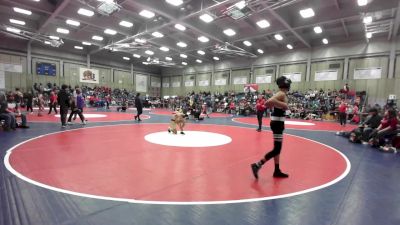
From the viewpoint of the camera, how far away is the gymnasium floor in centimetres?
254

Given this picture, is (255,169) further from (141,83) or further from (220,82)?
(141,83)

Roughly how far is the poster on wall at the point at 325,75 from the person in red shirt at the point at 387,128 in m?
16.3

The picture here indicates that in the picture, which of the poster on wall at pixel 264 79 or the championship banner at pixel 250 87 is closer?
the poster on wall at pixel 264 79

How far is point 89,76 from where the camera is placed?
97.7 ft

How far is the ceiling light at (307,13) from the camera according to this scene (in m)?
13.8

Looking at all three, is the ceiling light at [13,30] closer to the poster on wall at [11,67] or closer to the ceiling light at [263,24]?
the poster on wall at [11,67]

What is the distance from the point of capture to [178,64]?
34062 mm

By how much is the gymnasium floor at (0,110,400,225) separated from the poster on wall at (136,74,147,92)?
3116 centimetres

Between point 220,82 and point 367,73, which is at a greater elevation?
point 367,73

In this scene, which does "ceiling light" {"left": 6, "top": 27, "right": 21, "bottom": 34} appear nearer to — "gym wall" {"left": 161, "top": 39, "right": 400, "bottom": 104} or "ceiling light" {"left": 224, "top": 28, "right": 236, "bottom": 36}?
"ceiling light" {"left": 224, "top": 28, "right": 236, "bottom": 36}

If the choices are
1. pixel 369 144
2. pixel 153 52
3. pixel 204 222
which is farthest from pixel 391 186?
pixel 153 52

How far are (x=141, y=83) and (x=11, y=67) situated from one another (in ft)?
Result: 54.8

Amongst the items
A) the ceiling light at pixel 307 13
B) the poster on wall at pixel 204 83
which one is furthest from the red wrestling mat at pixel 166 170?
the poster on wall at pixel 204 83

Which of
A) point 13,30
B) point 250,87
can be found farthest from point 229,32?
point 13,30
